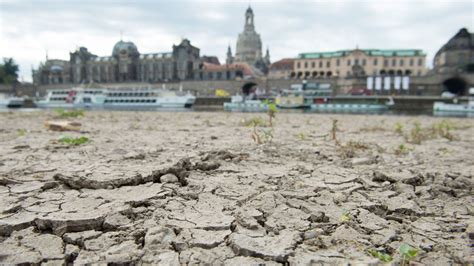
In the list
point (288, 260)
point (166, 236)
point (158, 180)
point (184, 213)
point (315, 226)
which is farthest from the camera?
point (158, 180)

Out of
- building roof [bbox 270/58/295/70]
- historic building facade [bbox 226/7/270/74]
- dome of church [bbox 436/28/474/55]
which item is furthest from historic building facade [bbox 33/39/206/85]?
dome of church [bbox 436/28/474/55]

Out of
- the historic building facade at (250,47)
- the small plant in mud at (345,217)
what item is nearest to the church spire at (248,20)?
the historic building facade at (250,47)

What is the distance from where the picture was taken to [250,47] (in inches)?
3824

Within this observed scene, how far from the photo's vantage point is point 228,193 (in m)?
3.59

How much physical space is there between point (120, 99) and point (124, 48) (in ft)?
165

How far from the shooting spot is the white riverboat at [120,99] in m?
45.5

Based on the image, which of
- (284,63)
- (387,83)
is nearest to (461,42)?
(387,83)

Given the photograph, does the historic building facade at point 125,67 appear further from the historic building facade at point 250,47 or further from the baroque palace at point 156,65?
the historic building facade at point 250,47

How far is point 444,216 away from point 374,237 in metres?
0.97

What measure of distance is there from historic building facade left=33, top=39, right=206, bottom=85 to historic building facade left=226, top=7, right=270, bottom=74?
9.83 m

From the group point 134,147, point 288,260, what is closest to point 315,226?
point 288,260

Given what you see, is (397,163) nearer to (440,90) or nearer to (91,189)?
(91,189)

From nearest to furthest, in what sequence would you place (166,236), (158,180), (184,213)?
(166,236) < (184,213) < (158,180)

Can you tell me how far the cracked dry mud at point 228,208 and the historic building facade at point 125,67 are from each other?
8193 centimetres
